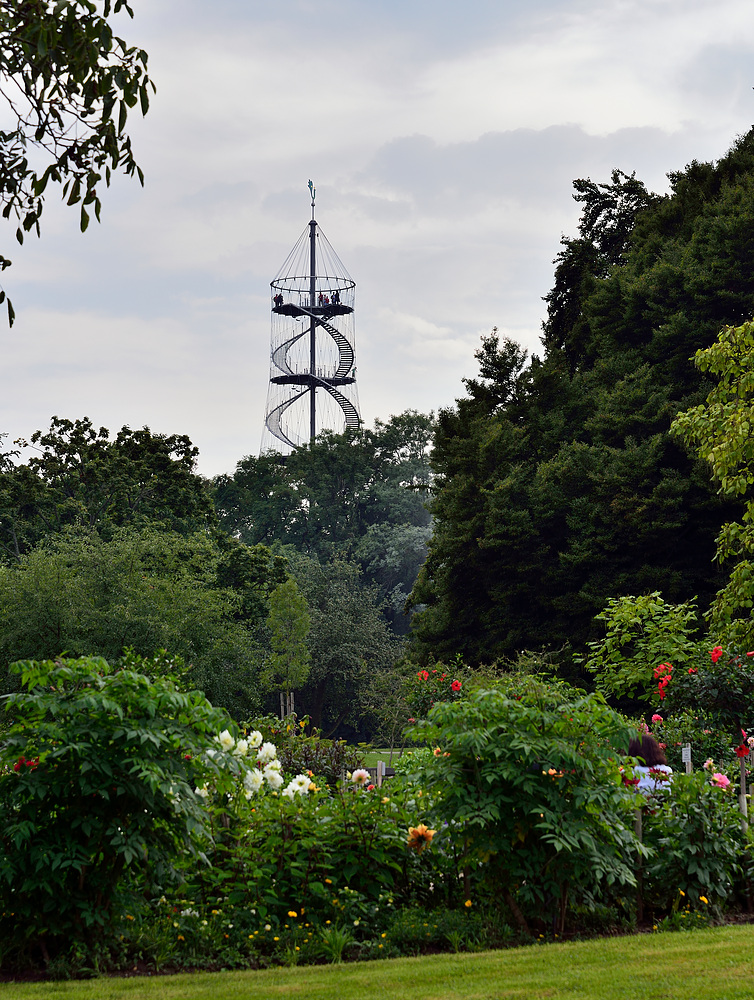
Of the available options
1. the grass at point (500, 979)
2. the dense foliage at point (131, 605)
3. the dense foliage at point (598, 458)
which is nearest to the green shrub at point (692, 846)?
the grass at point (500, 979)

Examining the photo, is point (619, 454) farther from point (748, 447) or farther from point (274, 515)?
point (274, 515)

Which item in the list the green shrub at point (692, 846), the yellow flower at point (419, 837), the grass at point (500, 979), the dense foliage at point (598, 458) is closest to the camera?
the grass at point (500, 979)

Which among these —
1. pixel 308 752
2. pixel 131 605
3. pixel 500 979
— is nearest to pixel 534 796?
pixel 500 979

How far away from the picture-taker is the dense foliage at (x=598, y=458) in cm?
2186

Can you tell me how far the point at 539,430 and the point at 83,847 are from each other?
68.7 feet

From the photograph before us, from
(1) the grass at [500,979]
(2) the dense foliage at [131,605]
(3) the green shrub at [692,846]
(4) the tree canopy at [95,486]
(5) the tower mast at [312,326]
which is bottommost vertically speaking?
(1) the grass at [500,979]

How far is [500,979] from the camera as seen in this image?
16.5 ft

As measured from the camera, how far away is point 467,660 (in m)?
24.6

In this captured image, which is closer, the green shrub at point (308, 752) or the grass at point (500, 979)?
the grass at point (500, 979)

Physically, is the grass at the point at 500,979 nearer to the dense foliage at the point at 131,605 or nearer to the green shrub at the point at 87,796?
the green shrub at the point at 87,796

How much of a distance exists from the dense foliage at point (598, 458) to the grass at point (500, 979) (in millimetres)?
16196

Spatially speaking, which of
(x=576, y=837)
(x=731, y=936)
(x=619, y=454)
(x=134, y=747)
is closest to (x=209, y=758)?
(x=134, y=747)

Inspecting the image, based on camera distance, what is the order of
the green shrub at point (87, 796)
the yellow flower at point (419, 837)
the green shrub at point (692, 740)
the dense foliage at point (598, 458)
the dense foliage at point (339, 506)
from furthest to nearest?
1. the dense foliage at point (339, 506)
2. the dense foliage at point (598, 458)
3. the green shrub at point (692, 740)
4. the yellow flower at point (419, 837)
5. the green shrub at point (87, 796)

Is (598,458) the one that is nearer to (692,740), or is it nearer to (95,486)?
(692,740)
